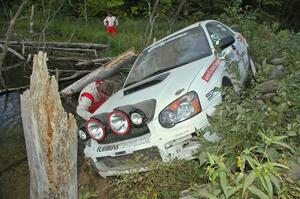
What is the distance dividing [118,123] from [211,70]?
145 cm

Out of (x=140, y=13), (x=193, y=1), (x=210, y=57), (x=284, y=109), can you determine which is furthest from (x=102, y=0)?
(x=284, y=109)

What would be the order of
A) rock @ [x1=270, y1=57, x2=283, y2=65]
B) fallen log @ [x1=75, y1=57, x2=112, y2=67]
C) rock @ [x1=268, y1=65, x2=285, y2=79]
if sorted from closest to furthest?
rock @ [x1=268, y1=65, x2=285, y2=79] < rock @ [x1=270, y1=57, x2=283, y2=65] < fallen log @ [x1=75, y1=57, x2=112, y2=67]

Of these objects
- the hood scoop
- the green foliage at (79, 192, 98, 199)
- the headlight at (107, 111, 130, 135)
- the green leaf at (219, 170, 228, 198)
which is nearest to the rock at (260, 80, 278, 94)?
the hood scoop

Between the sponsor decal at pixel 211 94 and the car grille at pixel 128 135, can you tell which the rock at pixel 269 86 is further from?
the car grille at pixel 128 135

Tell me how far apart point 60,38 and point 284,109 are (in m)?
17.2

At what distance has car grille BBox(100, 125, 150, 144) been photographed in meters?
5.34

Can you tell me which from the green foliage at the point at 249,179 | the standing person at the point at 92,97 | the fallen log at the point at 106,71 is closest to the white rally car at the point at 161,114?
the green foliage at the point at 249,179

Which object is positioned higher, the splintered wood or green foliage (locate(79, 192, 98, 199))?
the splintered wood

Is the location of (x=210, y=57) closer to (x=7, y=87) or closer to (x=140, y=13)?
(x=7, y=87)

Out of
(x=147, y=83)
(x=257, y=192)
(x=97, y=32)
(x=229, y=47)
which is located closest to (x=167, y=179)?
(x=147, y=83)

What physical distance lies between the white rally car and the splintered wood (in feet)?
2.35

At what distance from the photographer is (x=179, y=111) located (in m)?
5.19

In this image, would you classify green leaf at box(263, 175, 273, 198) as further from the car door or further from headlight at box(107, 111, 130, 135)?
the car door

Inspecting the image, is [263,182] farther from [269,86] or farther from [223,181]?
[269,86]
